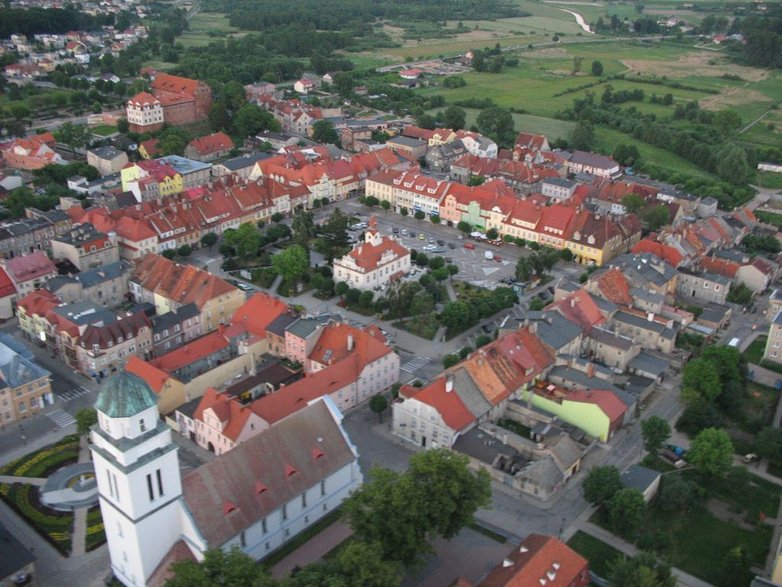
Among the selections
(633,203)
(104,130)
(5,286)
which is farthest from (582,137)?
(5,286)

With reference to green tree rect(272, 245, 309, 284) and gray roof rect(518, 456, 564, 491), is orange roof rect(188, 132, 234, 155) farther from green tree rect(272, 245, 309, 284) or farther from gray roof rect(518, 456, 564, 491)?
gray roof rect(518, 456, 564, 491)

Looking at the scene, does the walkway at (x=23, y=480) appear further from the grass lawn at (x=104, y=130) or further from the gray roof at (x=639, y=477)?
the grass lawn at (x=104, y=130)

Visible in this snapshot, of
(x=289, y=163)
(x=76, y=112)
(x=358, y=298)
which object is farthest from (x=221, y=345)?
(x=76, y=112)

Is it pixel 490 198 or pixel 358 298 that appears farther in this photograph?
pixel 490 198

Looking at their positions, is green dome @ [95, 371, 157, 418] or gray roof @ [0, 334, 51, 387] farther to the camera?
gray roof @ [0, 334, 51, 387]

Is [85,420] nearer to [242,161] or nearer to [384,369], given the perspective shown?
[384,369]

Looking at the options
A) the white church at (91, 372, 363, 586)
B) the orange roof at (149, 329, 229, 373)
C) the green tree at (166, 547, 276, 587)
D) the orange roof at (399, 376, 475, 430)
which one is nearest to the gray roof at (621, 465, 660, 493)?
the orange roof at (399, 376, 475, 430)

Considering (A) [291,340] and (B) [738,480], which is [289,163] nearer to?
(A) [291,340]
